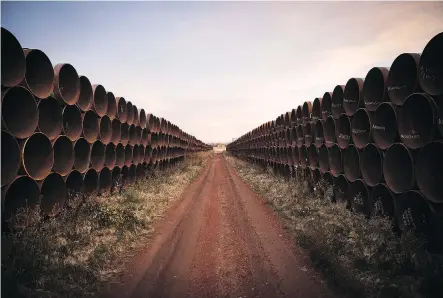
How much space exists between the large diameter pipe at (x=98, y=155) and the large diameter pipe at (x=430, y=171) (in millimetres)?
8153

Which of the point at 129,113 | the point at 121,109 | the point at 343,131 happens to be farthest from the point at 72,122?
the point at 343,131

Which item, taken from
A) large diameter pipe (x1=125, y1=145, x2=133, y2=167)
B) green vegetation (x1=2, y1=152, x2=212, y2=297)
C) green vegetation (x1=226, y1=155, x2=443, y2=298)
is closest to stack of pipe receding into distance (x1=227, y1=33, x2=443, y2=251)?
green vegetation (x1=226, y1=155, x2=443, y2=298)

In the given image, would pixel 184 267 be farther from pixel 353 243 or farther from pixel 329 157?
pixel 329 157

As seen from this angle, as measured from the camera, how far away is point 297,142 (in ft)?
43.3

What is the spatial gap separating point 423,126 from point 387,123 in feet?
3.68

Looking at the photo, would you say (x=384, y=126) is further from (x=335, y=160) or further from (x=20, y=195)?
(x=20, y=195)

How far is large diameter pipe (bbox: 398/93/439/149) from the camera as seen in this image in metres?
5.24

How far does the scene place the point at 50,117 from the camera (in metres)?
7.02

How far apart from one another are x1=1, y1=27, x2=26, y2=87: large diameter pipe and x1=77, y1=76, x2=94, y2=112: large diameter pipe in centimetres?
272

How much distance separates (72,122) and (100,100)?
216 centimetres

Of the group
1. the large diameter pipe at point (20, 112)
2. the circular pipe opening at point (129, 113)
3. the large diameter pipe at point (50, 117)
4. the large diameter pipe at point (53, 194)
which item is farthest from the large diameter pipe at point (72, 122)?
the circular pipe opening at point (129, 113)

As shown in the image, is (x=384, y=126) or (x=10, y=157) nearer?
(x=10, y=157)

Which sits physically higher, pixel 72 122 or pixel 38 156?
pixel 72 122

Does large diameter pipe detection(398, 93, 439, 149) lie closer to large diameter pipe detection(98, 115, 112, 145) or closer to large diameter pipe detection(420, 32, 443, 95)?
large diameter pipe detection(420, 32, 443, 95)
